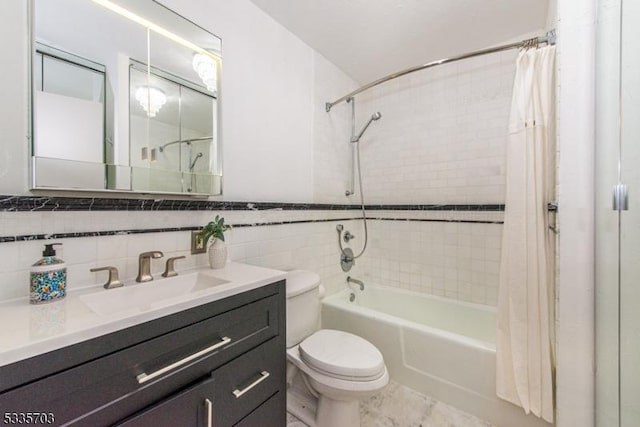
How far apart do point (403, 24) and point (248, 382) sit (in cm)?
217

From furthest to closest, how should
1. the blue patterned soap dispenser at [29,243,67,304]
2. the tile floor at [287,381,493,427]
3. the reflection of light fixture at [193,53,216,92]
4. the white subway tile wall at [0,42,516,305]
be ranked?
the white subway tile wall at [0,42,516,305]
the tile floor at [287,381,493,427]
the reflection of light fixture at [193,53,216,92]
the blue patterned soap dispenser at [29,243,67,304]

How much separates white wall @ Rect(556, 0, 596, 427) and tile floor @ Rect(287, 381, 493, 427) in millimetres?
475

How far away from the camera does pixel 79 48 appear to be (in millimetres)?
996

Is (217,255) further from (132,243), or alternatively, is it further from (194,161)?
(194,161)

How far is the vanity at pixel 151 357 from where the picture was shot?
562 millimetres

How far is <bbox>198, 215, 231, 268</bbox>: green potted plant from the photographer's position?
4.19 ft

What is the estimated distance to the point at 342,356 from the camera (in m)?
1.32

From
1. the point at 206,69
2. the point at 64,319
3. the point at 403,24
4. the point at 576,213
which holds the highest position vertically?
the point at 403,24

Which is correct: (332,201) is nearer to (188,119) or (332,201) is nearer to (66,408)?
(188,119)

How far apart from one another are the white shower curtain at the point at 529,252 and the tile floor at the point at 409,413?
0.28 meters

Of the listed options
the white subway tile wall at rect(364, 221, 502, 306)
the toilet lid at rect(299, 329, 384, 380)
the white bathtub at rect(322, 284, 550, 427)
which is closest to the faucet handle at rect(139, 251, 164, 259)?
the toilet lid at rect(299, 329, 384, 380)

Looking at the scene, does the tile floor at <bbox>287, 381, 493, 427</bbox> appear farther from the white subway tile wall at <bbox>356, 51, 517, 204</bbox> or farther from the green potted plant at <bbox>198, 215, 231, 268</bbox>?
the white subway tile wall at <bbox>356, 51, 517, 204</bbox>

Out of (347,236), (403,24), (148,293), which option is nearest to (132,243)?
(148,293)

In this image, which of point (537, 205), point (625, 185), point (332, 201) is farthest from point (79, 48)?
point (537, 205)
